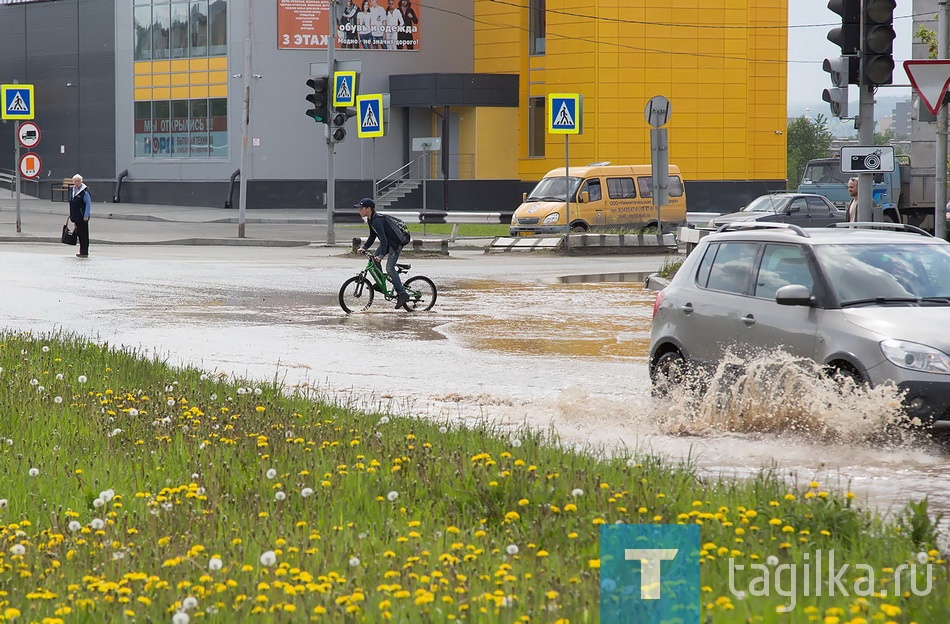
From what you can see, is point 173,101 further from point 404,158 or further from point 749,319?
point 749,319

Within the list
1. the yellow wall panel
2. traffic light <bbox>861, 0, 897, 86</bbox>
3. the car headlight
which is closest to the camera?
the car headlight

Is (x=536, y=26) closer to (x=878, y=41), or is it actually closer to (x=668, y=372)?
(x=878, y=41)

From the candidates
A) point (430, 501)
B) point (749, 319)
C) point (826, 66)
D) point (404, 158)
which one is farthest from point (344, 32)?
point (430, 501)

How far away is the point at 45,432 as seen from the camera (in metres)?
8.09

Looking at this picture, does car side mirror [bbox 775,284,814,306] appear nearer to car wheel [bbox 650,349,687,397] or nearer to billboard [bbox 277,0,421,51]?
car wheel [bbox 650,349,687,397]

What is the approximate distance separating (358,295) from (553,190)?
17.1 metres

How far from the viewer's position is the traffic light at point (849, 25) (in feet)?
41.2

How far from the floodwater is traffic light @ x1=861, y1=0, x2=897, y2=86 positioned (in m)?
3.49

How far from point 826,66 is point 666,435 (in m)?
5.47

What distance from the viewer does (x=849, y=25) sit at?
12.6 m

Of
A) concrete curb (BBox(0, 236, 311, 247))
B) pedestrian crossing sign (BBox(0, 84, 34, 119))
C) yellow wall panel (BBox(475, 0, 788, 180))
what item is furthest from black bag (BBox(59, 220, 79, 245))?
yellow wall panel (BBox(475, 0, 788, 180))

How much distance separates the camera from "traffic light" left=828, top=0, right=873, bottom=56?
12.6 metres

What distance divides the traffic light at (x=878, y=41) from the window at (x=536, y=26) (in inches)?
1606

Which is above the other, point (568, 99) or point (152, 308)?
point (568, 99)
